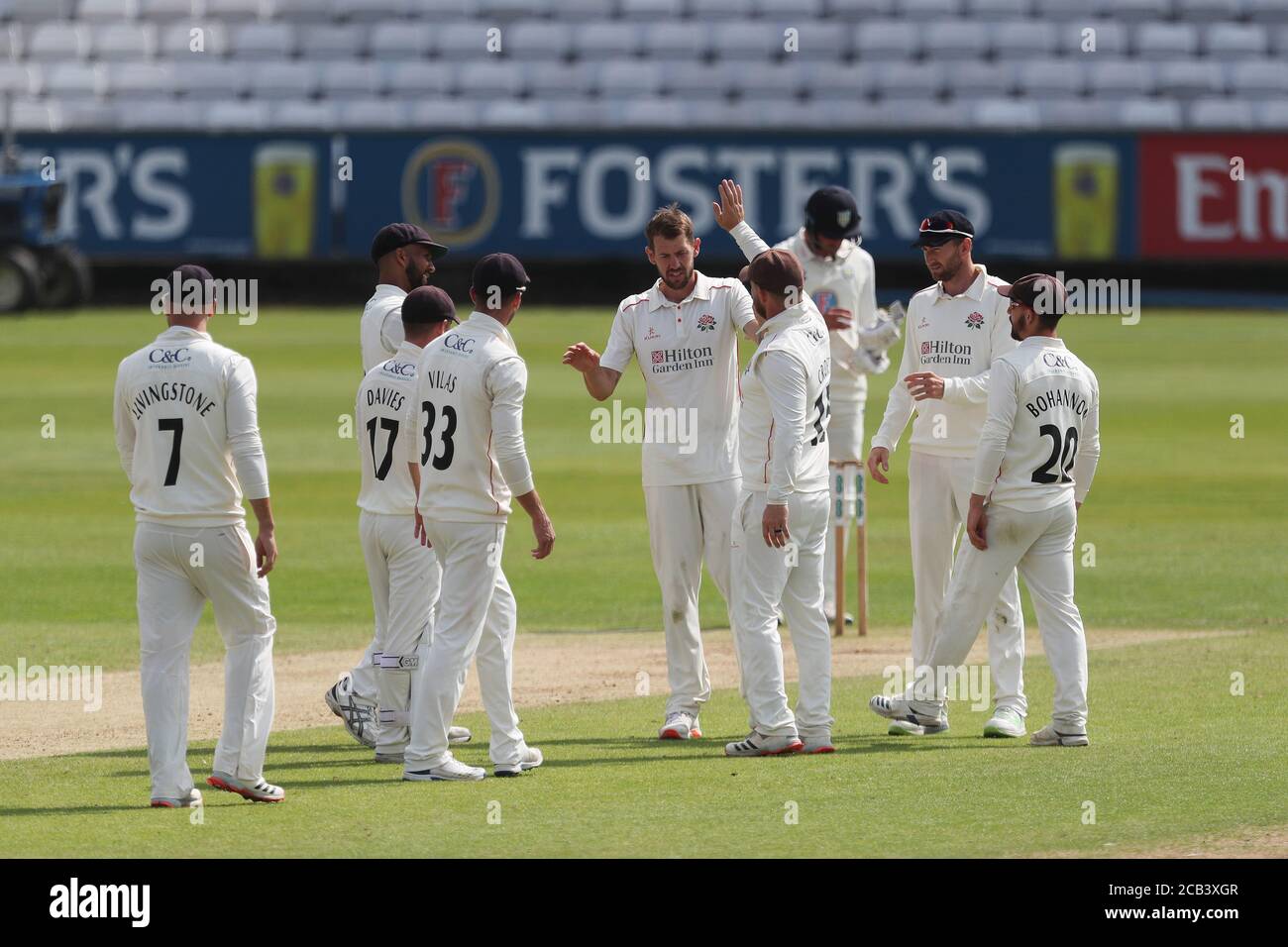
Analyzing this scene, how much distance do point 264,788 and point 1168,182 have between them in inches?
978

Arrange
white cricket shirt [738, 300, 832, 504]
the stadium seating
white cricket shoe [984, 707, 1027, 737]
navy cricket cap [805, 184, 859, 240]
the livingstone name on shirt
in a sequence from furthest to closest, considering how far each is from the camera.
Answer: the stadium seating → navy cricket cap [805, 184, 859, 240] → the livingstone name on shirt → white cricket shoe [984, 707, 1027, 737] → white cricket shirt [738, 300, 832, 504]

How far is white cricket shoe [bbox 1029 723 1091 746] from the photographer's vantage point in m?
8.60

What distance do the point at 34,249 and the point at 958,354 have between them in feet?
78.7

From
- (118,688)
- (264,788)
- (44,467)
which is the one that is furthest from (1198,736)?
(44,467)

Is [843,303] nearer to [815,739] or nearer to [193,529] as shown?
[815,739]

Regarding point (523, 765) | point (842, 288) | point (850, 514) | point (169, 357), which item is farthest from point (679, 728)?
point (842, 288)

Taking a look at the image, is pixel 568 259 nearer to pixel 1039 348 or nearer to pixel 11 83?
pixel 11 83

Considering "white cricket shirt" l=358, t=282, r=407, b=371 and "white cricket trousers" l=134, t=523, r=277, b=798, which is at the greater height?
"white cricket shirt" l=358, t=282, r=407, b=371

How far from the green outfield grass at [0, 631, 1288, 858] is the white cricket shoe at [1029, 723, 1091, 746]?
0.06m

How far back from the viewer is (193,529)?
302 inches

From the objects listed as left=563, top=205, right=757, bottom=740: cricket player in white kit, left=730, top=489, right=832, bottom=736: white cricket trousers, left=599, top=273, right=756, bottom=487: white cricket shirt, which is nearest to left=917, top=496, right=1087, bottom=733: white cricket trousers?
left=730, top=489, right=832, bottom=736: white cricket trousers

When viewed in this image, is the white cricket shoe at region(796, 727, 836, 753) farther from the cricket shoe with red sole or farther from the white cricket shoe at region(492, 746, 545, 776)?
the cricket shoe with red sole
